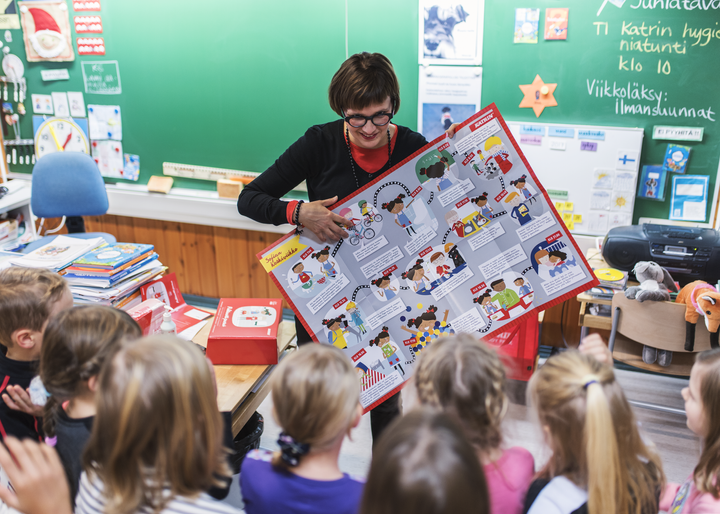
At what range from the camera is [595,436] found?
1004 millimetres

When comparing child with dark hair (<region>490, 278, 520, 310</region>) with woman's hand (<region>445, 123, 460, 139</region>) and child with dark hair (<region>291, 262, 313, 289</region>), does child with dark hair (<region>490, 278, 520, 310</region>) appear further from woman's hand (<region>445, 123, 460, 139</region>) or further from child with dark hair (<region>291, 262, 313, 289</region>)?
child with dark hair (<region>291, 262, 313, 289</region>)

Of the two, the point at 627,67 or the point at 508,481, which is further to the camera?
the point at 627,67

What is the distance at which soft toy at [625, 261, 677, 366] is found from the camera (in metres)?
2.24

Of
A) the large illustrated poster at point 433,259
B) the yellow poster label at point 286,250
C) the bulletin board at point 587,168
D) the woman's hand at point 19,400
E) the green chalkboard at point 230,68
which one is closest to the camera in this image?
the woman's hand at point 19,400

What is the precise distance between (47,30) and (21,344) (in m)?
2.96

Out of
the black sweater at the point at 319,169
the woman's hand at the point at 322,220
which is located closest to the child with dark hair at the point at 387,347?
the woman's hand at the point at 322,220

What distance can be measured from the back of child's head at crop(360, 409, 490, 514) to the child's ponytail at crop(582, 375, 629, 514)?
0.33 metres

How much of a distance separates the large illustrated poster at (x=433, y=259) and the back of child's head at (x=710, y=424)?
1.36ft

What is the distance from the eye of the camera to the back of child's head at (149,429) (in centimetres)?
96

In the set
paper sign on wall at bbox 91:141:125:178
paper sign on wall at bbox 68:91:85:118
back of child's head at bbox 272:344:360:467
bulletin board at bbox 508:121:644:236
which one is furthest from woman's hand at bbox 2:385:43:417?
paper sign on wall at bbox 68:91:85:118

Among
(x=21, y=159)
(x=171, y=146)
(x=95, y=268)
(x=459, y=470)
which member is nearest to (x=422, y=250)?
(x=459, y=470)

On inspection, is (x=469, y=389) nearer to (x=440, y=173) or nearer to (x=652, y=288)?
(x=440, y=173)

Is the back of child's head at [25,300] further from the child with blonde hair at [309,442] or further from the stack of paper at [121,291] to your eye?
the child with blonde hair at [309,442]

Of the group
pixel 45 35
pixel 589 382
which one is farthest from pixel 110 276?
pixel 45 35
